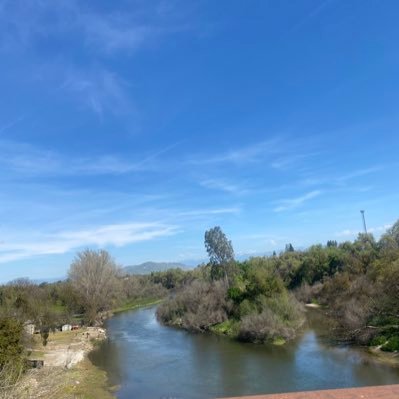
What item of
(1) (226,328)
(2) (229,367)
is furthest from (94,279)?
(2) (229,367)

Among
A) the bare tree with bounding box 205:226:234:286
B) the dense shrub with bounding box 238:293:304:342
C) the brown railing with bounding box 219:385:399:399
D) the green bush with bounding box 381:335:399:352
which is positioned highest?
the bare tree with bounding box 205:226:234:286

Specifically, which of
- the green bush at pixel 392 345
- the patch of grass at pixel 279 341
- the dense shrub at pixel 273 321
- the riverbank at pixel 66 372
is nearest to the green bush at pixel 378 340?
the green bush at pixel 392 345

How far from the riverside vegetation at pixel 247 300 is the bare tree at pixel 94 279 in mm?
148

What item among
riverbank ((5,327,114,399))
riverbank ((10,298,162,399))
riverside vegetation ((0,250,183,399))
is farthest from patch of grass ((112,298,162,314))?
riverbank ((5,327,114,399))

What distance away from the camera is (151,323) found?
59156 mm

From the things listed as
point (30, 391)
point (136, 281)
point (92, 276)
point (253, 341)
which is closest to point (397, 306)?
point (253, 341)

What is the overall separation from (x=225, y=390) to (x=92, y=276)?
1851 inches

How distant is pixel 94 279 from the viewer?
66625 millimetres

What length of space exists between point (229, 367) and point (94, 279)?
138 ft

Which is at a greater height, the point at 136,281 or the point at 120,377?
the point at 136,281

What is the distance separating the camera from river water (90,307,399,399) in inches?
915

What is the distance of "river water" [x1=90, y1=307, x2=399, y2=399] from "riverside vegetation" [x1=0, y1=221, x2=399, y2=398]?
2111 mm

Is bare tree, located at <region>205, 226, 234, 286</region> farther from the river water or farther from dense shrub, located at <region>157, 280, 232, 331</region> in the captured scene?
the river water

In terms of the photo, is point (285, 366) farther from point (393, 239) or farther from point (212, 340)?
point (393, 239)
